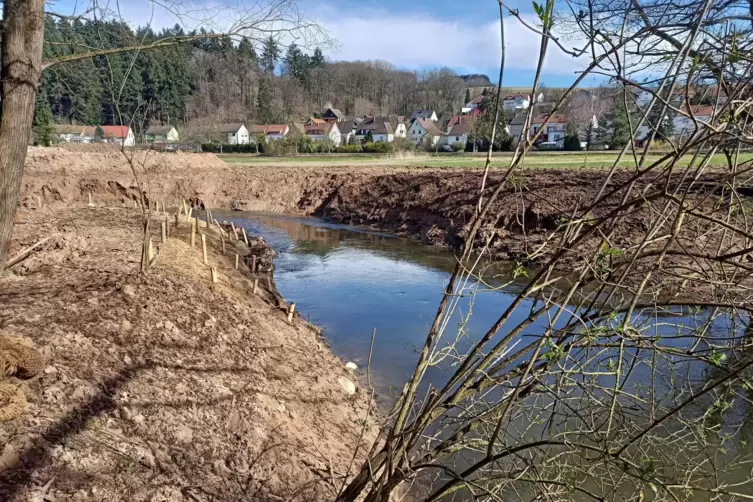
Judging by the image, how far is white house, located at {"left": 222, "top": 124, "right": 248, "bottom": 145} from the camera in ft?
213

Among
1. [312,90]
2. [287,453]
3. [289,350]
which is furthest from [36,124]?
[312,90]

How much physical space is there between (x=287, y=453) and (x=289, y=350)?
2.45m

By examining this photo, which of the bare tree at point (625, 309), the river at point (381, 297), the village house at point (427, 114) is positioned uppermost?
the village house at point (427, 114)

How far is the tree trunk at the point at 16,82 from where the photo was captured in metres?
5.00

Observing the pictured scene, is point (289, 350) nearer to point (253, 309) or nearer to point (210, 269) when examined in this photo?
point (253, 309)

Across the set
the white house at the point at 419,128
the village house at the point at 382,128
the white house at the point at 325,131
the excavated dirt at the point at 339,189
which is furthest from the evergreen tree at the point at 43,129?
the white house at the point at 419,128

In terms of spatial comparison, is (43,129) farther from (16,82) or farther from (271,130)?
(16,82)

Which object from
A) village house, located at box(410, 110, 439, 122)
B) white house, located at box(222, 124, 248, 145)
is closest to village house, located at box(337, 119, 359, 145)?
village house, located at box(410, 110, 439, 122)

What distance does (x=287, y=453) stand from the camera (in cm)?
435

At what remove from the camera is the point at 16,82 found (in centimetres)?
505

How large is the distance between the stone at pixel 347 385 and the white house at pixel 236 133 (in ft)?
204

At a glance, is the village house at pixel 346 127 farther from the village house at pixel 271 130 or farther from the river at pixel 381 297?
the river at pixel 381 297

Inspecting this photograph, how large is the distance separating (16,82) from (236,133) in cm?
6572

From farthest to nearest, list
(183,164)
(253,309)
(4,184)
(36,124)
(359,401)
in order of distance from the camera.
Answer: (36,124) < (183,164) < (253,309) < (359,401) < (4,184)
